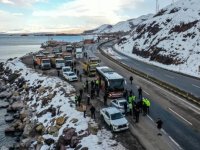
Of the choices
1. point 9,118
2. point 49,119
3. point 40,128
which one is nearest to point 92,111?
point 40,128

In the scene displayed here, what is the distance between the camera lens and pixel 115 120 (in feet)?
94.9

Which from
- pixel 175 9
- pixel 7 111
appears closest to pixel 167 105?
pixel 7 111

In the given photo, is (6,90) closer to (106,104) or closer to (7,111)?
(7,111)

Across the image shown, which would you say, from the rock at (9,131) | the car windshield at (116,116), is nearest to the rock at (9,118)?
the rock at (9,131)

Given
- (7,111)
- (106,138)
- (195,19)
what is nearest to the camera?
(106,138)

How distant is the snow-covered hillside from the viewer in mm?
67438

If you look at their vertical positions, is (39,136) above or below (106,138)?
below

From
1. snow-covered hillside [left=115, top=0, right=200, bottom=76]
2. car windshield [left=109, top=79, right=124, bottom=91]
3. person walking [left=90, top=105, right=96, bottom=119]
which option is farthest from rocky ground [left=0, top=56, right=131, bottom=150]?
snow-covered hillside [left=115, top=0, right=200, bottom=76]

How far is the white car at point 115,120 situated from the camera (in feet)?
93.1

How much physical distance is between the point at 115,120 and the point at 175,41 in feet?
179

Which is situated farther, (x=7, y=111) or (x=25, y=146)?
(x=7, y=111)

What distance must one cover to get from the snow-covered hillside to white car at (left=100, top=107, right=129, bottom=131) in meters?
32.6

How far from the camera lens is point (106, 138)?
27.4 meters

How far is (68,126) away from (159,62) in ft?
154
